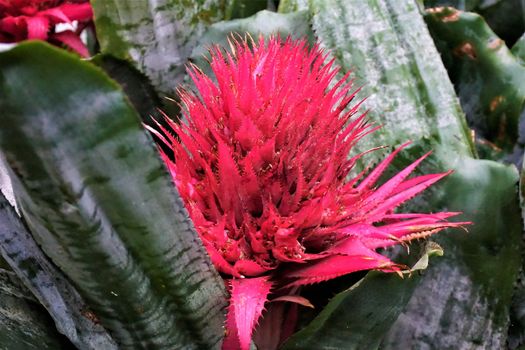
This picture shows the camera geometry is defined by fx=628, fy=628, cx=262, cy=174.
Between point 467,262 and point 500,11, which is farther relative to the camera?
point 500,11

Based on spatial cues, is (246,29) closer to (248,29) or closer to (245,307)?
(248,29)

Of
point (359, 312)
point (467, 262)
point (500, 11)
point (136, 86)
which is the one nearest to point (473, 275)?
point (467, 262)

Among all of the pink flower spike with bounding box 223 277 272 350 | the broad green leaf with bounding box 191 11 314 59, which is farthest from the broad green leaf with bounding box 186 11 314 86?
the pink flower spike with bounding box 223 277 272 350

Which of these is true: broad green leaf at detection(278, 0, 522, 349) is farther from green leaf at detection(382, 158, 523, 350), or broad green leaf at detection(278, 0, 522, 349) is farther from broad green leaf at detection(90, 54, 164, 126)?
broad green leaf at detection(90, 54, 164, 126)

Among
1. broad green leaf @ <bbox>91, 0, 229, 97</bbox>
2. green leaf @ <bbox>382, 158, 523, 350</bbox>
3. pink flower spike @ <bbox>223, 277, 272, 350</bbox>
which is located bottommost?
green leaf @ <bbox>382, 158, 523, 350</bbox>

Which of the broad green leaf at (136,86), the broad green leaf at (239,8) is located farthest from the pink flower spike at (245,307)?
the broad green leaf at (239,8)

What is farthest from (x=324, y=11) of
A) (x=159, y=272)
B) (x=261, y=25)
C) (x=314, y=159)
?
(x=159, y=272)
